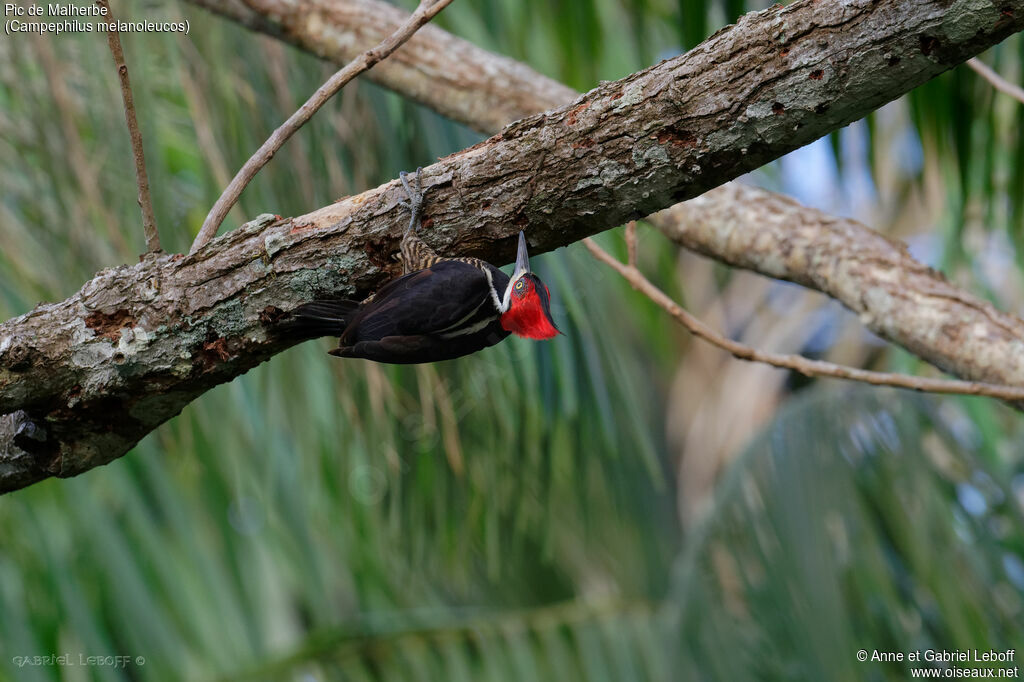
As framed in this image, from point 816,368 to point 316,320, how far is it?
1.40 m

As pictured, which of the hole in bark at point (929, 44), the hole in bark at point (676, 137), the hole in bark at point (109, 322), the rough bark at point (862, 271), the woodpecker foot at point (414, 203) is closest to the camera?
the hole in bark at point (929, 44)

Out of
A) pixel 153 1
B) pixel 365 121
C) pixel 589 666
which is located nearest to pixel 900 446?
pixel 589 666

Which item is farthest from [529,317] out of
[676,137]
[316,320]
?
[676,137]

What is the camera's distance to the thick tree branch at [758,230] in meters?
2.96

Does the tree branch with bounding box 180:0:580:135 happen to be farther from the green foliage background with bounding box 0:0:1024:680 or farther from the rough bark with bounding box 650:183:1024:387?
the rough bark with bounding box 650:183:1024:387

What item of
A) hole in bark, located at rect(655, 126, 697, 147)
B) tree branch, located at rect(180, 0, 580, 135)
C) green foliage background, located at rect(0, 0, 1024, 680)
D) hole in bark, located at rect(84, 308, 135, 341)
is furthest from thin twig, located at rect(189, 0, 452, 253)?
green foliage background, located at rect(0, 0, 1024, 680)

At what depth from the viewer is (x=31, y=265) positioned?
14.5 ft

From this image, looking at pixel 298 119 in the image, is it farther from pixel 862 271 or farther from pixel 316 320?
A: pixel 862 271

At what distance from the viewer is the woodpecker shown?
87.9 inches

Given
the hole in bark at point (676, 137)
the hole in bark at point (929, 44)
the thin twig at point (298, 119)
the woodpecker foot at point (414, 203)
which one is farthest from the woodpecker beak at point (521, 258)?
the hole in bark at point (929, 44)

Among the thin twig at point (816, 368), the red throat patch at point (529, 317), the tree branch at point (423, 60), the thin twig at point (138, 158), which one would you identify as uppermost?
the tree branch at point (423, 60)

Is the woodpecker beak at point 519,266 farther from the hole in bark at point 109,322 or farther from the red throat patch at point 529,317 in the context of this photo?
the hole in bark at point 109,322

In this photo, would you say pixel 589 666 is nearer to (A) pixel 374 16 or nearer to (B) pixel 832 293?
(B) pixel 832 293

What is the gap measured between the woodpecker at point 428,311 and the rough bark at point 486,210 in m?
0.04
